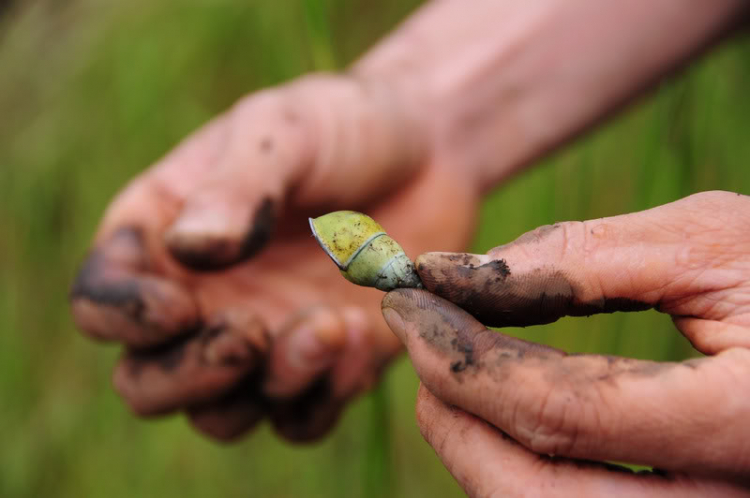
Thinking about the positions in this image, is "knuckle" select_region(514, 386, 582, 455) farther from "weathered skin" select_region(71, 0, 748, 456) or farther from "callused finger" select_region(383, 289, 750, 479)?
"weathered skin" select_region(71, 0, 748, 456)

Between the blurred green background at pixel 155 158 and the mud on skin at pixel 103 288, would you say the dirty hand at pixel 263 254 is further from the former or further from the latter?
the blurred green background at pixel 155 158

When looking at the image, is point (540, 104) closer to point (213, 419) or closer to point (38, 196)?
point (213, 419)

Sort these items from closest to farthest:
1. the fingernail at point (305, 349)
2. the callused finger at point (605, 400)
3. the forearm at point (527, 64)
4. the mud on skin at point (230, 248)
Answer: the callused finger at point (605, 400), the mud on skin at point (230, 248), the fingernail at point (305, 349), the forearm at point (527, 64)

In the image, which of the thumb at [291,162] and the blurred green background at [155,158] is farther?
the blurred green background at [155,158]

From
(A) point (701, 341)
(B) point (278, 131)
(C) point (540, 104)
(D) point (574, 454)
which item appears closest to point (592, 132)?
(C) point (540, 104)

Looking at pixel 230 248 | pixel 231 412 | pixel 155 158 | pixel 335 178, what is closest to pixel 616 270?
pixel 230 248

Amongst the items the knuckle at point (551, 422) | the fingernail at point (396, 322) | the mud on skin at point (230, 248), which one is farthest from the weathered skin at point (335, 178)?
the knuckle at point (551, 422)

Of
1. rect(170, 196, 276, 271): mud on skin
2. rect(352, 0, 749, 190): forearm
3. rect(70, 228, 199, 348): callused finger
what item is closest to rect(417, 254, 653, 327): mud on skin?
rect(170, 196, 276, 271): mud on skin
